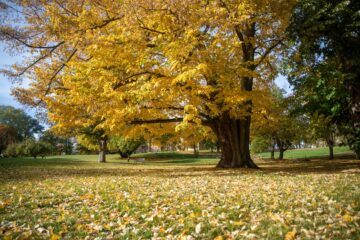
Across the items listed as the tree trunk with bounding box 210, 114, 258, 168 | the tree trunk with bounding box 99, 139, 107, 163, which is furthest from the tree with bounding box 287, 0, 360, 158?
the tree trunk with bounding box 99, 139, 107, 163

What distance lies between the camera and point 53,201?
652cm

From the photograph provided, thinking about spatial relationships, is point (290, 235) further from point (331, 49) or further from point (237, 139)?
point (237, 139)

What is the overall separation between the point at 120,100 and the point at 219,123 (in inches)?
245

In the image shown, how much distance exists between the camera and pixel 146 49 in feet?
46.4

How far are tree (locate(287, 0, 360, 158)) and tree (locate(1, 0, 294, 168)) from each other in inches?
62.0

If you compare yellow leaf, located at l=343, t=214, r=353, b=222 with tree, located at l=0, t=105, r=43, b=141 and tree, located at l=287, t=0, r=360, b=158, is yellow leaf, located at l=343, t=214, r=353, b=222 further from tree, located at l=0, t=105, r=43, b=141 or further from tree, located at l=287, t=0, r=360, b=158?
tree, located at l=0, t=105, r=43, b=141

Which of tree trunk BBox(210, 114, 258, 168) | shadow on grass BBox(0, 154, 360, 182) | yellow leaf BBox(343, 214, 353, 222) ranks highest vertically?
tree trunk BBox(210, 114, 258, 168)

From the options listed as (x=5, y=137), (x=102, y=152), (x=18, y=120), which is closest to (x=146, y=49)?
(x=102, y=152)

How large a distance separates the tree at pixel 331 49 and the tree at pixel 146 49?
1.58 meters

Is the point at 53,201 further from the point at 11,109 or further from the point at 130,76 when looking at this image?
the point at 11,109

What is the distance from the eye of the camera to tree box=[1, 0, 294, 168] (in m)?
12.2

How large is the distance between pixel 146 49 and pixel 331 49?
8119 millimetres

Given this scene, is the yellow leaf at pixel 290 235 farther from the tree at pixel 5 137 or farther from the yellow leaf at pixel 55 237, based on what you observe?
the tree at pixel 5 137

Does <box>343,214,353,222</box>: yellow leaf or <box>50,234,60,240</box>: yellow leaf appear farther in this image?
<box>343,214,353,222</box>: yellow leaf
